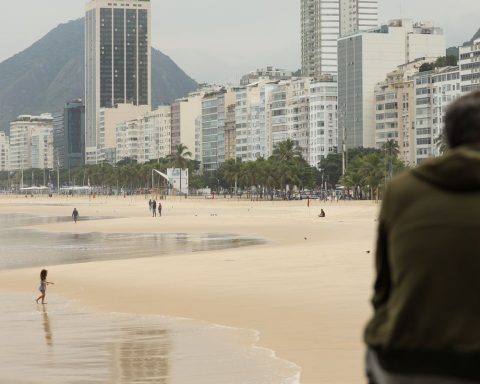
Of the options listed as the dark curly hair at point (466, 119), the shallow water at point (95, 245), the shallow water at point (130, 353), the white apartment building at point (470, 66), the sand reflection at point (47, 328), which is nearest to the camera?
the dark curly hair at point (466, 119)

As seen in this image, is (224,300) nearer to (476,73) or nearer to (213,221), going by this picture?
(213,221)

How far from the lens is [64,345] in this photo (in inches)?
644

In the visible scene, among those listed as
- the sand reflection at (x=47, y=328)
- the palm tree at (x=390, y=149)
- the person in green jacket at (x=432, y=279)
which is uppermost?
the palm tree at (x=390, y=149)

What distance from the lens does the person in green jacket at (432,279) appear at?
3.06 metres

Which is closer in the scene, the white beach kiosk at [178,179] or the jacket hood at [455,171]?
the jacket hood at [455,171]

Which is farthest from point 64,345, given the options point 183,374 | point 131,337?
point 183,374

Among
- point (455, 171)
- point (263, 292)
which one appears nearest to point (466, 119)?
point (455, 171)

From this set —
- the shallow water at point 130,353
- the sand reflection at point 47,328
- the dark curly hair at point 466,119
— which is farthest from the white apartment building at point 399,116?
the dark curly hair at point 466,119

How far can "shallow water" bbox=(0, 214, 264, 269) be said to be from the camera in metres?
42.5

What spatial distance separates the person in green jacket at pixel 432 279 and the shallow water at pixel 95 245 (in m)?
36.3

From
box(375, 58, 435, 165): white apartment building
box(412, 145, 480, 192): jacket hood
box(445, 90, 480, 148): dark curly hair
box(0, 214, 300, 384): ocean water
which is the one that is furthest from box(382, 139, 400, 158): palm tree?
box(412, 145, 480, 192): jacket hood

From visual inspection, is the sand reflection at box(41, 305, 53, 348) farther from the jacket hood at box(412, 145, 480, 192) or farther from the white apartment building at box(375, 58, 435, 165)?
the white apartment building at box(375, 58, 435, 165)

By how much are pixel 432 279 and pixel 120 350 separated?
12753mm

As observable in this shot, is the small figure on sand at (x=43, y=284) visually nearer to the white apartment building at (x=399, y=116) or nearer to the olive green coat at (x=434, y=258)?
the olive green coat at (x=434, y=258)
